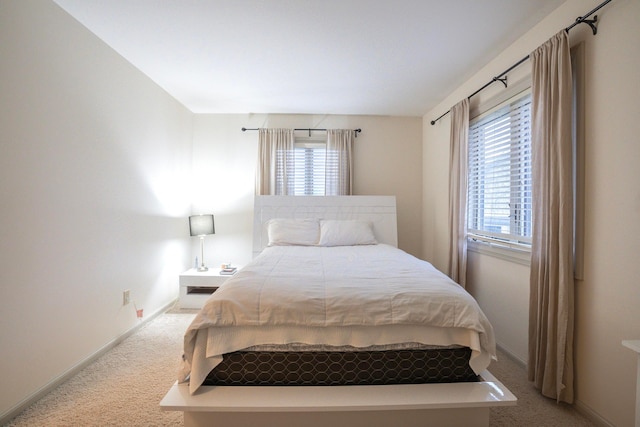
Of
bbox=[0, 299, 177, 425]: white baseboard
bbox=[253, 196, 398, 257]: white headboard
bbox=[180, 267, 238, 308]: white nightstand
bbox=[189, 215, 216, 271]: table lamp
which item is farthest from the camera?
bbox=[253, 196, 398, 257]: white headboard

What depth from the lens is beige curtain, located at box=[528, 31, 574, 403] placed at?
67.6 inches

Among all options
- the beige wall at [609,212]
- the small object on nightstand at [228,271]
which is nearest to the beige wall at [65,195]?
the small object on nightstand at [228,271]

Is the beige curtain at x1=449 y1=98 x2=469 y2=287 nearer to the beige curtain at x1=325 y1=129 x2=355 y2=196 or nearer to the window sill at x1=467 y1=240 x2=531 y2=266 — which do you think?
the window sill at x1=467 y1=240 x2=531 y2=266

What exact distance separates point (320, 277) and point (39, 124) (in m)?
1.97

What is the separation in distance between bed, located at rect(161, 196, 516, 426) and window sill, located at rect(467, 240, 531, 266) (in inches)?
39.5

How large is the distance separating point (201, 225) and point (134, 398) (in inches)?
83.8

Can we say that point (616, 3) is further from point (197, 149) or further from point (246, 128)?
point (197, 149)

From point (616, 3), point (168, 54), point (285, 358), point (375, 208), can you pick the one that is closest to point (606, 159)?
point (616, 3)

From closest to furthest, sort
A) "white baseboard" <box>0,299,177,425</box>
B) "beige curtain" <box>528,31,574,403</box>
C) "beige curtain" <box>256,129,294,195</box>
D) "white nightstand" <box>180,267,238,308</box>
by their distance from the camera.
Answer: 1. "white baseboard" <box>0,299,177,425</box>
2. "beige curtain" <box>528,31,574,403</box>
3. "white nightstand" <box>180,267,238,308</box>
4. "beige curtain" <box>256,129,294,195</box>

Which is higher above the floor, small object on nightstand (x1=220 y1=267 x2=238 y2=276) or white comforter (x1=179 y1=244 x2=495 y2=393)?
white comforter (x1=179 y1=244 x2=495 y2=393)

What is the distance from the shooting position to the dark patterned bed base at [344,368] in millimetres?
1446

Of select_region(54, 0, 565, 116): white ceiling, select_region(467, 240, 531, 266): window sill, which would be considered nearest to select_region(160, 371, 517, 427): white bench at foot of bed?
select_region(467, 240, 531, 266): window sill

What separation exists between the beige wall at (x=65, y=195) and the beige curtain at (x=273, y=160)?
1322mm

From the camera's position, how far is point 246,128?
13.4 ft
